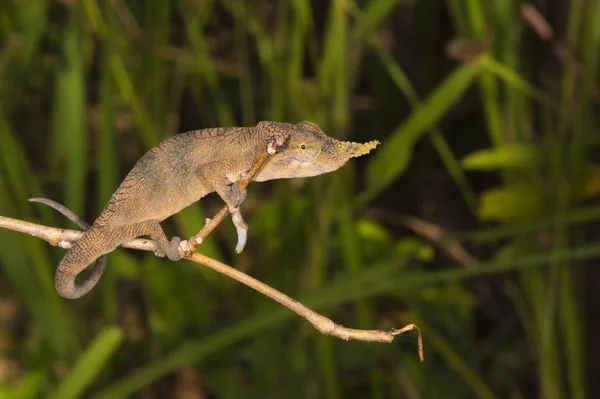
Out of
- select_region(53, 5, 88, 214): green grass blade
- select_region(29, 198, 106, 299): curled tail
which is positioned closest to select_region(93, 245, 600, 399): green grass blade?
select_region(53, 5, 88, 214): green grass blade

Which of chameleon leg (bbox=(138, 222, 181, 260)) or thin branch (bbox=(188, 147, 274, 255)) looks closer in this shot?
thin branch (bbox=(188, 147, 274, 255))

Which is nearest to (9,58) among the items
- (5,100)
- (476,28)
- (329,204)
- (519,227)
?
(5,100)

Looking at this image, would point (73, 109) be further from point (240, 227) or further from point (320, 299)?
point (240, 227)

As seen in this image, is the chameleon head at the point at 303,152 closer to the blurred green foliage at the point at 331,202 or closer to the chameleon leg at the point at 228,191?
the chameleon leg at the point at 228,191

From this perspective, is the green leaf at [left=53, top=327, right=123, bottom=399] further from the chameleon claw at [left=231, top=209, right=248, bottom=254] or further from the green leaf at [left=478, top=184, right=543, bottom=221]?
the green leaf at [left=478, top=184, right=543, bottom=221]

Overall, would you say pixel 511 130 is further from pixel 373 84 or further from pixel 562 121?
pixel 373 84

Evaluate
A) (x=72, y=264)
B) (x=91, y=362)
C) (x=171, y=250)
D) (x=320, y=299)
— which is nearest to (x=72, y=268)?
(x=72, y=264)
